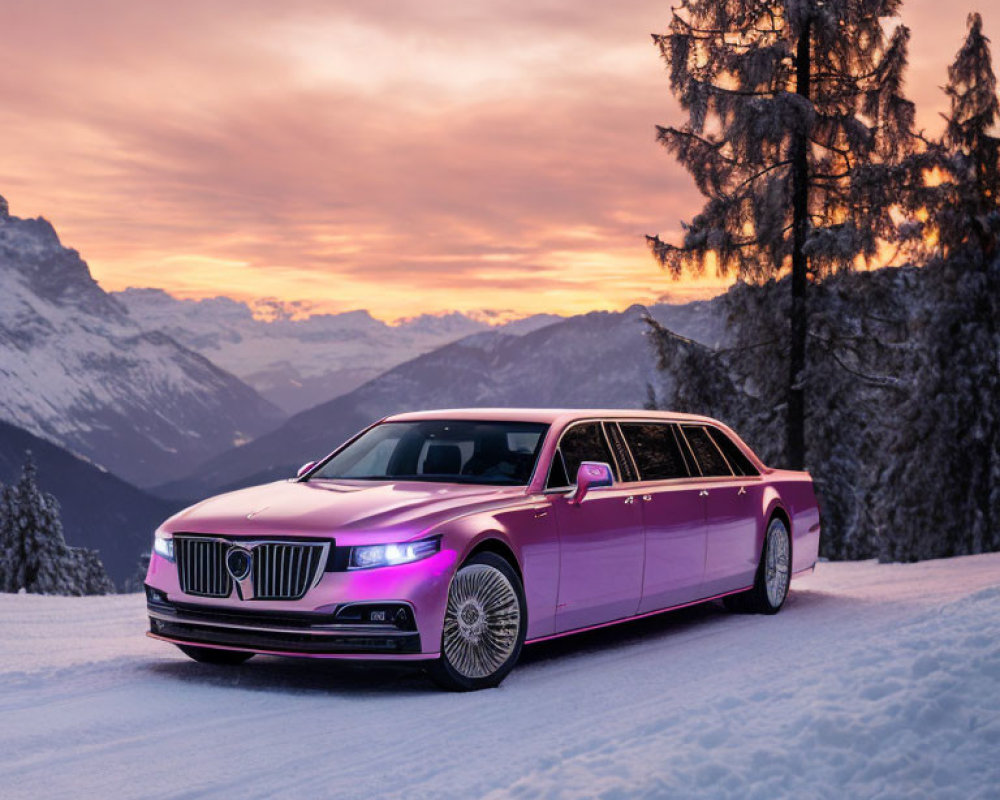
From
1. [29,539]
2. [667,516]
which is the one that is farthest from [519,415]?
[29,539]

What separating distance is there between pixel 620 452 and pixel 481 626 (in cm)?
217

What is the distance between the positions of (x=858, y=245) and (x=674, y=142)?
15.0ft

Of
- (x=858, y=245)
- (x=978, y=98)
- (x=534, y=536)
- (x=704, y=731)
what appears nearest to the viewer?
(x=704, y=731)

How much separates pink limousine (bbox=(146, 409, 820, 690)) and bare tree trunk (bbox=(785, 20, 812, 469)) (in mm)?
16251

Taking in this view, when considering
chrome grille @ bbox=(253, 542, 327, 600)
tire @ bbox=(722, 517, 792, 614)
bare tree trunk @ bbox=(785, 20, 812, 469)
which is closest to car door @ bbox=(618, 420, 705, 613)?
tire @ bbox=(722, 517, 792, 614)

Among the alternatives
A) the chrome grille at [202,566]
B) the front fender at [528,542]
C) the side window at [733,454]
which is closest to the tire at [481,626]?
the front fender at [528,542]

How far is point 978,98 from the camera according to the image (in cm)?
2805

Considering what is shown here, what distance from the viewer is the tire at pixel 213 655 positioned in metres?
7.92

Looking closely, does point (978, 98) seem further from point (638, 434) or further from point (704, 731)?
point (704, 731)

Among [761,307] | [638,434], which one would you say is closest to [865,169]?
[761,307]

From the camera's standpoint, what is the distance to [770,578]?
10.7 meters

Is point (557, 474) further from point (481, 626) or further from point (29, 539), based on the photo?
point (29, 539)

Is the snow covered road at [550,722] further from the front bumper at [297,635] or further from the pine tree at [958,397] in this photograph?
the pine tree at [958,397]

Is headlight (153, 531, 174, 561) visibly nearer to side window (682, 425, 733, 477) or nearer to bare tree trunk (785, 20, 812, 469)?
side window (682, 425, 733, 477)
